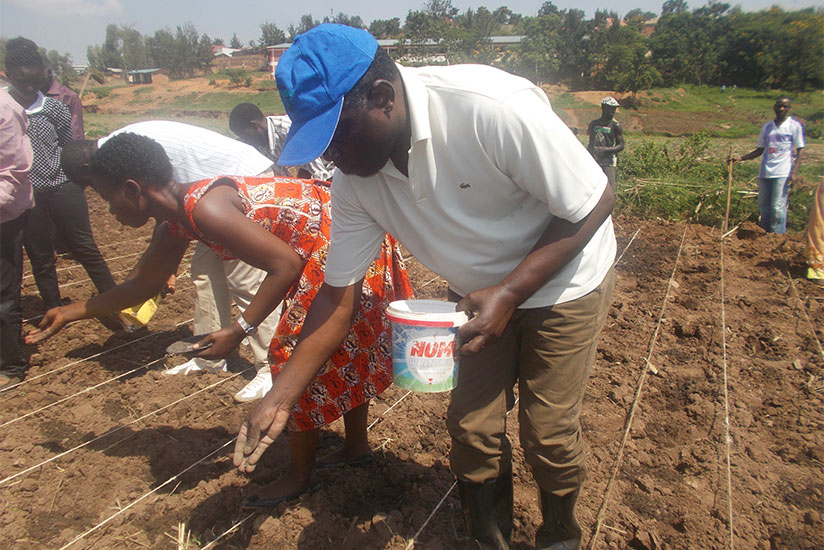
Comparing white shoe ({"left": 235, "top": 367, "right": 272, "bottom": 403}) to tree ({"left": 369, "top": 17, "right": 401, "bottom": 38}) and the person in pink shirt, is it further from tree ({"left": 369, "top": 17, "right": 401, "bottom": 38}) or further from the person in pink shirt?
tree ({"left": 369, "top": 17, "right": 401, "bottom": 38})

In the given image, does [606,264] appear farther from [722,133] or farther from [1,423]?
[722,133]

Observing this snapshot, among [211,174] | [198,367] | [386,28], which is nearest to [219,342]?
[211,174]

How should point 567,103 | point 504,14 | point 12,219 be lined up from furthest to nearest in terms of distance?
point 504,14
point 567,103
point 12,219

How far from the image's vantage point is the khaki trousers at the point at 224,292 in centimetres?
308

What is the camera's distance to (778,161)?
20.9 feet

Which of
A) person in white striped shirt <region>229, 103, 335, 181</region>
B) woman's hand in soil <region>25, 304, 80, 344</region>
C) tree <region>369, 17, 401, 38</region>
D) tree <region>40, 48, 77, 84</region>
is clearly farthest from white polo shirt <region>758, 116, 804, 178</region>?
tree <region>369, 17, 401, 38</region>

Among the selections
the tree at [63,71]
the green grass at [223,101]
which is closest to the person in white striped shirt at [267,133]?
the tree at [63,71]

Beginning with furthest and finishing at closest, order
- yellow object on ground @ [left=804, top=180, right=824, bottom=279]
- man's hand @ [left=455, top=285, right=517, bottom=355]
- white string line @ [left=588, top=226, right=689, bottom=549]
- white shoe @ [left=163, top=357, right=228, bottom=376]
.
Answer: yellow object on ground @ [left=804, top=180, right=824, bottom=279], white shoe @ [left=163, top=357, right=228, bottom=376], white string line @ [left=588, top=226, right=689, bottom=549], man's hand @ [left=455, top=285, right=517, bottom=355]

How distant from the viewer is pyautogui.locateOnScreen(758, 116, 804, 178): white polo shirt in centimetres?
636

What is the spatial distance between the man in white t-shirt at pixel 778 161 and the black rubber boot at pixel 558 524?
20.2 ft

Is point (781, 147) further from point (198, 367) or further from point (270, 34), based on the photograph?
point (270, 34)

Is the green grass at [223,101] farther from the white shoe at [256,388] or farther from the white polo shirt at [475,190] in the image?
the white polo shirt at [475,190]

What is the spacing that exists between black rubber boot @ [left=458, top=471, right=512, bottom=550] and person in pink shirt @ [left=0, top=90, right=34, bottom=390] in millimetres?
2868

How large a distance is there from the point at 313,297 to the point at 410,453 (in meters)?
1.01
